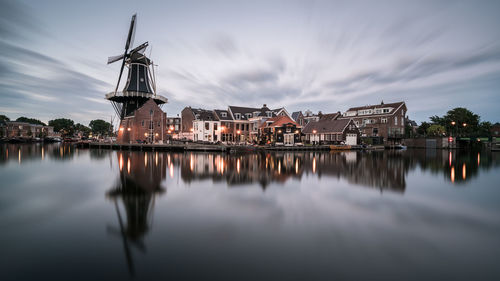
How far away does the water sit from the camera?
4477mm

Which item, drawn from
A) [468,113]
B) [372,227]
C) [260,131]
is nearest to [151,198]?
[372,227]

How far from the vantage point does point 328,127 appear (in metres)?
52.2

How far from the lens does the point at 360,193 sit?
11047 millimetres

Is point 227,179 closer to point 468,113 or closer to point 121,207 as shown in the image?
point 121,207

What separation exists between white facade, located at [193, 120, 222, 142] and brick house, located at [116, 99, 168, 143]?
7.22m

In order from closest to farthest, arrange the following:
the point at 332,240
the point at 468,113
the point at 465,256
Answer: the point at 465,256
the point at 332,240
the point at 468,113

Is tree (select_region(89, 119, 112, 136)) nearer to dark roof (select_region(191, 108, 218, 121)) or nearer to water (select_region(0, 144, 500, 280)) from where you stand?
dark roof (select_region(191, 108, 218, 121))

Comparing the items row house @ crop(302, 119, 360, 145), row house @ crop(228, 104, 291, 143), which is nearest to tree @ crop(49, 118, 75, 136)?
row house @ crop(228, 104, 291, 143)

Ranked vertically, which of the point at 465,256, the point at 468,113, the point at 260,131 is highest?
the point at 468,113

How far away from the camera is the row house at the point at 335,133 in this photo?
161ft

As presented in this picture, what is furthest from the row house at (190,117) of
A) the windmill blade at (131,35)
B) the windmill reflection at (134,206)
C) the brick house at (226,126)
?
the windmill reflection at (134,206)

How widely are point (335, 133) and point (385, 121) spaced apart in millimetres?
17246

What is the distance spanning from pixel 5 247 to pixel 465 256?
10565mm

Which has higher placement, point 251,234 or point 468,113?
point 468,113
